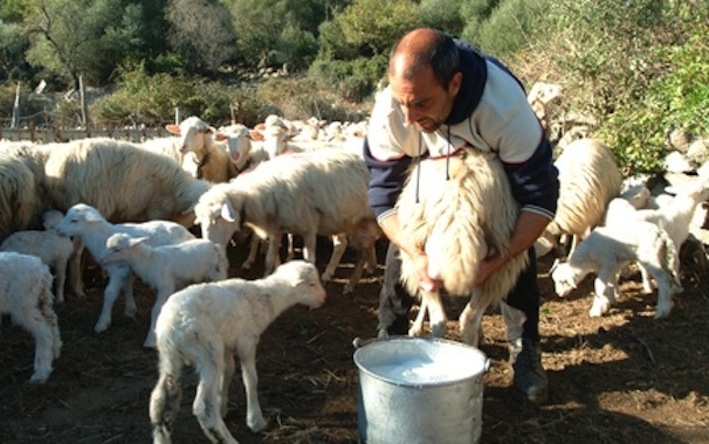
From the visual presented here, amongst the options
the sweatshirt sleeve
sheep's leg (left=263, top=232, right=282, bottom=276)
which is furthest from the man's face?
sheep's leg (left=263, top=232, right=282, bottom=276)

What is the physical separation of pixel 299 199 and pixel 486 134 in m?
3.09

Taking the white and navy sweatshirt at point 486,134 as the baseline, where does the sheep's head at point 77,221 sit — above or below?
below

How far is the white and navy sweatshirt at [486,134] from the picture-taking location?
3525 mm

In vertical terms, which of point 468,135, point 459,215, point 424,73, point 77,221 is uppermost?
point 424,73

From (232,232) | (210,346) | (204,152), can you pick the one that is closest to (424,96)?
(210,346)

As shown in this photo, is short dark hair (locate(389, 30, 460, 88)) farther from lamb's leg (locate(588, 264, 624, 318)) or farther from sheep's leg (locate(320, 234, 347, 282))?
sheep's leg (locate(320, 234, 347, 282))

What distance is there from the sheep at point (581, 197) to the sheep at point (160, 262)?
3.26 m

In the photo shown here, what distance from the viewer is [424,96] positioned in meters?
3.26

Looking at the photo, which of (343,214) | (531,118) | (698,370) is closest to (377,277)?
(343,214)

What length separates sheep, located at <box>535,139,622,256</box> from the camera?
22.7ft

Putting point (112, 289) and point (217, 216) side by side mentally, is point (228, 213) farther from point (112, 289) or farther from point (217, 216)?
point (112, 289)

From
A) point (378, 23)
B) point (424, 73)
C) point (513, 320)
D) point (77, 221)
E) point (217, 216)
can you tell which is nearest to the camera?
point (424, 73)

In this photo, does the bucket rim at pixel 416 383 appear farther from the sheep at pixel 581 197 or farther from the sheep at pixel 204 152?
the sheep at pixel 204 152

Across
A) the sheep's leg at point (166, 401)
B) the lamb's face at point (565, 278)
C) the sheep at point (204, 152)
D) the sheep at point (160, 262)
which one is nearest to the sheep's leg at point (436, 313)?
the sheep's leg at point (166, 401)
